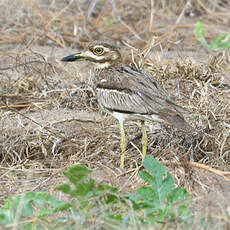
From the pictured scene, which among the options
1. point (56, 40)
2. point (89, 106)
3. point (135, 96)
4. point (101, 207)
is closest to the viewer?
point (101, 207)

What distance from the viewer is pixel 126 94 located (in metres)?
3.91

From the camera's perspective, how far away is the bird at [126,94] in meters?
3.72

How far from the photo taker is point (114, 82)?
4.02 metres

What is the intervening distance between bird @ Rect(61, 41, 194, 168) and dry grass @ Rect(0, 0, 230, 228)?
0.29 m

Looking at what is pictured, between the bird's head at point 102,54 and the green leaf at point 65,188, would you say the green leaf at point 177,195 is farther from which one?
the bird's head at point 102,54

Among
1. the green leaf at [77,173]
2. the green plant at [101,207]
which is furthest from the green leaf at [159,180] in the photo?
the green leaf at [77,173]

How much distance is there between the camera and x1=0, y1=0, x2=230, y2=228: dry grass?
3.90 meters

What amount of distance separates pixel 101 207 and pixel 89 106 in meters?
2.32

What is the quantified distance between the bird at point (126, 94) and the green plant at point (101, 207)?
0.62 metres

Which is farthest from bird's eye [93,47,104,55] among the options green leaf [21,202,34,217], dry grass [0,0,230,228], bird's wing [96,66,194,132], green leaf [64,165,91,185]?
green leaf [21,202,34,217]

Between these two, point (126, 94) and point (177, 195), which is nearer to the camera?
point (177, 195)

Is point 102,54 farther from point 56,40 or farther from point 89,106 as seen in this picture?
point 56,40

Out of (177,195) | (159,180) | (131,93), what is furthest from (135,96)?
(177,195)

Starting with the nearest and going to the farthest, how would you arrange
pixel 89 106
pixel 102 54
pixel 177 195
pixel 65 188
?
pixel 65 188 → pixel 177 195 → pixel 102 54 → pixel 89 106
